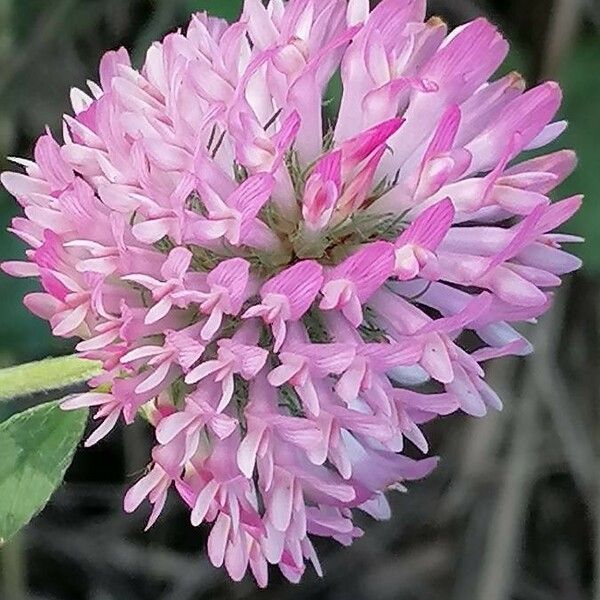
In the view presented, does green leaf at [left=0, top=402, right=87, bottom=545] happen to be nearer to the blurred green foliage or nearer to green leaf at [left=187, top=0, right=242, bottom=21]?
green leaf at [left=187, top=0, right=242, bottom=21]

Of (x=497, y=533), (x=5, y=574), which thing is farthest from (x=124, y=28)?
(x=497, y=533)

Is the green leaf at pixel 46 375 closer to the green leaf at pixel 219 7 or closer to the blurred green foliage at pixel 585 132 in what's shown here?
the green leaf at pixel 219 7

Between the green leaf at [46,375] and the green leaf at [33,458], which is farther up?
the green leaf at [46,375]

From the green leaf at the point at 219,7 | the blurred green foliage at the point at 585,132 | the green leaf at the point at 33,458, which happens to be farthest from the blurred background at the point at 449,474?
the green leaf at the point at 33,458

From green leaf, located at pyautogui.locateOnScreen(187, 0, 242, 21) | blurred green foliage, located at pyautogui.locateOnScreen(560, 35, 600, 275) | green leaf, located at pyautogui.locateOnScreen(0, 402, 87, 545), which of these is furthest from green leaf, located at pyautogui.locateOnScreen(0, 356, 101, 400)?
blurred green foliage, located at pyautogui.locateOnScreen(560, 35, 600, 275)

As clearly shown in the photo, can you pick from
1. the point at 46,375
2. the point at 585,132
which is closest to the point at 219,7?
the point at 585,132

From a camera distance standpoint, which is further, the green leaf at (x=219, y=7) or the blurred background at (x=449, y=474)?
the blurred background at (x=449, y=474)

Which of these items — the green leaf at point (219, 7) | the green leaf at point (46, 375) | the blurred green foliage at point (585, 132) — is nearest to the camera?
the green leaf at point (46, 375)

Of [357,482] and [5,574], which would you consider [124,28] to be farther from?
[357,482]
